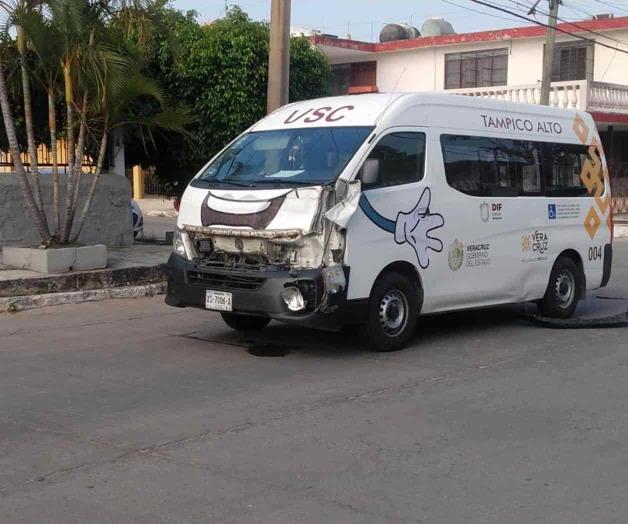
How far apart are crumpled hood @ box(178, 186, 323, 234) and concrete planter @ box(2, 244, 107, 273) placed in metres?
3.90

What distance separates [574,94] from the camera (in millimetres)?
27797

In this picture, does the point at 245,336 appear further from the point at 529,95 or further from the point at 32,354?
the point at 529,95

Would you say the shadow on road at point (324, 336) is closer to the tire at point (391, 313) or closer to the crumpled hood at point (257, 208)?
the tire at point (391, 313)

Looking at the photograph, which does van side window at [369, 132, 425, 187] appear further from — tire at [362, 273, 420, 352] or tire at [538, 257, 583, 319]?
tire at [538, 257, 583, 319]

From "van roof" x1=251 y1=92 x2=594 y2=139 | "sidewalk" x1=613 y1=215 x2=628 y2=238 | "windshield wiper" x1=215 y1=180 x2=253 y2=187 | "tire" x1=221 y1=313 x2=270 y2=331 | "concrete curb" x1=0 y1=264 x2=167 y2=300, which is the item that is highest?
"van roof" x1=251 y1=92 x2=594 y2=139

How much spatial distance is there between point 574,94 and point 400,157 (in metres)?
20.3

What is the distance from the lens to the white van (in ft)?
27.4

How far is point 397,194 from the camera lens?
8930 mm

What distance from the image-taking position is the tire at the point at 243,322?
9852 millimetres

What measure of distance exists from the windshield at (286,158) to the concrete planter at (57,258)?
370 cm

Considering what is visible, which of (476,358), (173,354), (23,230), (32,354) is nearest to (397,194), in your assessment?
(476,358)

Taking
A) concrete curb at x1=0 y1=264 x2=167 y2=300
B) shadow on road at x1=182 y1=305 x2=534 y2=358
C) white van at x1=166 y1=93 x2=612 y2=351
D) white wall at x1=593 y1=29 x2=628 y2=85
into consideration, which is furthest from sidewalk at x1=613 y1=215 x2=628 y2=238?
concrete curb at x1=0 y1=264 x2=167 y2=300

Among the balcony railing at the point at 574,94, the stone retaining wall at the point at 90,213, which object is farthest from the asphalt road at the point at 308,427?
the balcony railing at the point at 574,94

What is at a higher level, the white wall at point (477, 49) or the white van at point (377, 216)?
the white wall at point (477, 49)
